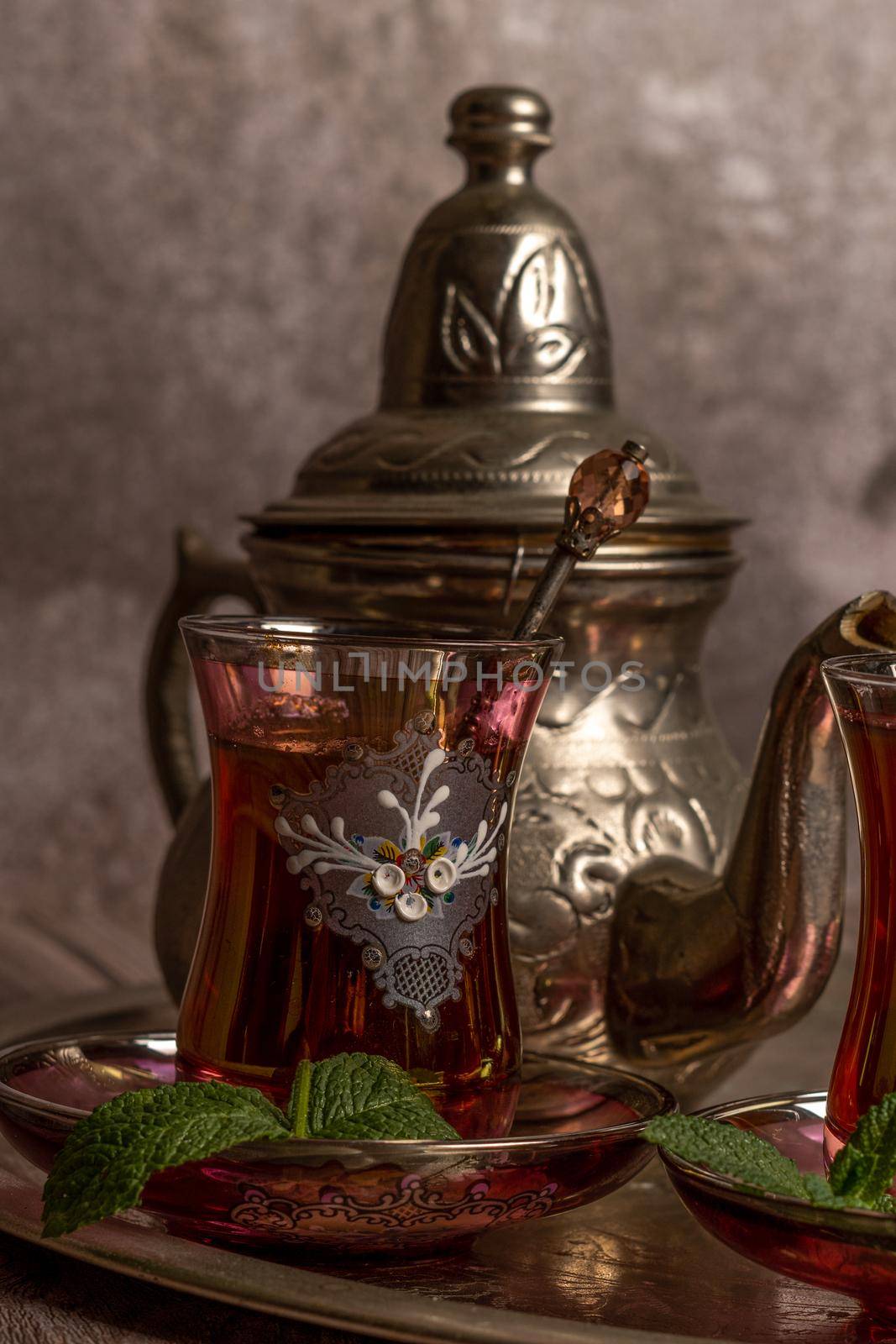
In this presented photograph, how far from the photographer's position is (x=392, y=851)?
2.46ft

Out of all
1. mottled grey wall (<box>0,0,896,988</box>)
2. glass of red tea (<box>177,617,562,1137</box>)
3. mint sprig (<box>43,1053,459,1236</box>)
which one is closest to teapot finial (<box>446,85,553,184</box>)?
glass of red tea (<box>177,617,562,1137</box>)

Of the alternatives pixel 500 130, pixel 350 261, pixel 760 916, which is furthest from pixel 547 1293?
pixel 350 261

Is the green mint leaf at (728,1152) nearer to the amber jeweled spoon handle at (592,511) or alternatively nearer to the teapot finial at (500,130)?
the amber jeweled spoon handle at (592,511)

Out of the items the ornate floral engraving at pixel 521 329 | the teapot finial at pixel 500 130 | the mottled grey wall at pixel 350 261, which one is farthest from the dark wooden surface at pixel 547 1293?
the mottled grey wall at pixel 350 261

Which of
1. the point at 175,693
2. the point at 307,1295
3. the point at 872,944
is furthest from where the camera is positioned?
the point at 175,693

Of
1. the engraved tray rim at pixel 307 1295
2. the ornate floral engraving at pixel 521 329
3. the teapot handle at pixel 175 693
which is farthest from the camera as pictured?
the teapot handle at pixel 175 693

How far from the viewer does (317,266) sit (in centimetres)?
202

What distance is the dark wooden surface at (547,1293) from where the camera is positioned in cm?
69

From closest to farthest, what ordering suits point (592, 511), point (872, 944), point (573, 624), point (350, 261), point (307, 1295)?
point (307, 1295), point (872, 944), point (592, 511), point (573, 624), point (350, 261)

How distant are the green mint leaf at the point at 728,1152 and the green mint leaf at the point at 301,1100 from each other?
0.13 meters

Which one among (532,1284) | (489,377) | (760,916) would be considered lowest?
(532,1284)

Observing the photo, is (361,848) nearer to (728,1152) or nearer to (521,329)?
(728,1152)

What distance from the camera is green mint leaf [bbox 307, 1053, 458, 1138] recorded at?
682mm

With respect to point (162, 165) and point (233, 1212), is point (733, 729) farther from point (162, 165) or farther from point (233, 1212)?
point (233, 1212)
